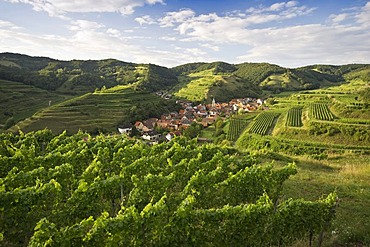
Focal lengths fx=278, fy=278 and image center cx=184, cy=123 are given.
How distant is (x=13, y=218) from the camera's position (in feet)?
29.8

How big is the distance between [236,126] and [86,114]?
37853mm

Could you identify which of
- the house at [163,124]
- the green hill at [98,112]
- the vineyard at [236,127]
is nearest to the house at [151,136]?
the house at [163,124]

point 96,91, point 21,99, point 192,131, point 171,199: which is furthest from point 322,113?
point 21,99

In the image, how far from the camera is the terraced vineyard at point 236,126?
56.2m

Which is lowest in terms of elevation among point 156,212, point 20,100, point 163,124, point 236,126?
point 163,124

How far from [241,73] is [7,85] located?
142m

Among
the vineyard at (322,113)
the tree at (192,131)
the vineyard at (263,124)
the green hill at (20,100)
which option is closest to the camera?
the vineyard at (322,113)

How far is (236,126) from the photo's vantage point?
2549 inches

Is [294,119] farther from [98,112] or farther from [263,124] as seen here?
[98,112]

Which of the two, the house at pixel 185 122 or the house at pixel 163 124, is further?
the house at pixel 185 122

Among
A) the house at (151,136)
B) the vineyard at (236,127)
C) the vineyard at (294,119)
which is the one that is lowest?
the house at (151,136)

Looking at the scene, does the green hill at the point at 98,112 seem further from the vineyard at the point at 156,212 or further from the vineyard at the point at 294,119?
the vineyard at the point at 156,212

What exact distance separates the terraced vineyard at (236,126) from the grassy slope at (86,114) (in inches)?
1101

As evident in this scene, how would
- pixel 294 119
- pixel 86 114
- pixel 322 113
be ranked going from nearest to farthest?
pixel 322 113 → pixel 294 119 → pixel 86 114
